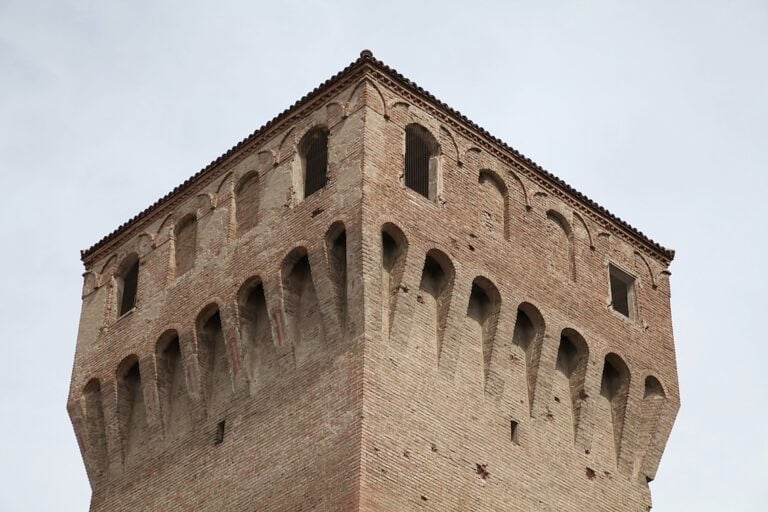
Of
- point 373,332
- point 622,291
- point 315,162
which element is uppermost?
point 315,162

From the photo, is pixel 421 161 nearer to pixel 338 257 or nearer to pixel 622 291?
pixel 338 257

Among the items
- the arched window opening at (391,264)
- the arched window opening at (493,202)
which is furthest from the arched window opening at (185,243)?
the arched window opening at (493,202)

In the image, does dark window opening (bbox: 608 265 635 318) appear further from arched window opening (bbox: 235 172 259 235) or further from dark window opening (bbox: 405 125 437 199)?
arched window opening (bbox: 235 172 259 235)

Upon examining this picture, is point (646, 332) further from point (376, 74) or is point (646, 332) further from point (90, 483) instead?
point (90, 483)

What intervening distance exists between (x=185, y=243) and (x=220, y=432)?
4.16m

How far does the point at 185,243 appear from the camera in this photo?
31.5 m

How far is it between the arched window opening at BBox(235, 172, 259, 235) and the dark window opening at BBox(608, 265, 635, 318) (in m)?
6.23

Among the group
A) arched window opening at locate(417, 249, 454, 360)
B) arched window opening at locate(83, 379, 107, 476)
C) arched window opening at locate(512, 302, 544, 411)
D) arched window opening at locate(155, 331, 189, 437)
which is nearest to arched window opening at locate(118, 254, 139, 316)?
arched window opening at locate(83, 379, 107, 476)

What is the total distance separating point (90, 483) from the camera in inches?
1217

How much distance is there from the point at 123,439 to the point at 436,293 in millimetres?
5924

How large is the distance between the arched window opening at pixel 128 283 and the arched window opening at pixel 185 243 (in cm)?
107

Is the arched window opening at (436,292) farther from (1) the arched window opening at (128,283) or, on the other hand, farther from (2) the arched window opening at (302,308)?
(1) the arched window opening at (128,283)

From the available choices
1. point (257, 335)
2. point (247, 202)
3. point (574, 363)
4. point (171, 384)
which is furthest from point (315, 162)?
point (574, 363)

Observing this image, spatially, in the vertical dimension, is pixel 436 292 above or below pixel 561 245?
below
